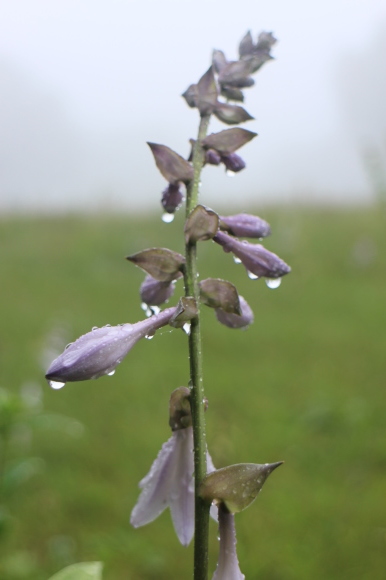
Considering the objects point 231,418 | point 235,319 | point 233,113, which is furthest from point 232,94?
point 231,418

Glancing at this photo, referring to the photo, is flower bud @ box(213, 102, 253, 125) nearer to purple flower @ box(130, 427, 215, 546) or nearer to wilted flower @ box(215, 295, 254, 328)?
wilted flower @ box(215, 295, 254, 328)

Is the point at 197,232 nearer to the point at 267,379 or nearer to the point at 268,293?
the point at 267,379

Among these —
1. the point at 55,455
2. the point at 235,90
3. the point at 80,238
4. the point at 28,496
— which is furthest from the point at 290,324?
the point at 235,90

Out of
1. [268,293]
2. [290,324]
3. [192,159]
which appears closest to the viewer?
[192,159]

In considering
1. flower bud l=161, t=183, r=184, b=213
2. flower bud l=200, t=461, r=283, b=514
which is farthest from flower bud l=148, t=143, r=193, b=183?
flower bud l=200, t=461, r=283, b=514

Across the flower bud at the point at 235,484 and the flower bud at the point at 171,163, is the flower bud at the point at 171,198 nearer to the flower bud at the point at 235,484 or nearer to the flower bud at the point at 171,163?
the flower bud at the point at 171,163

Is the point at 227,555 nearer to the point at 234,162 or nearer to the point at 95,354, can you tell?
the point at 95,354

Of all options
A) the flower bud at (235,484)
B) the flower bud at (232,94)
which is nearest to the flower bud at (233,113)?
the flower bud at (232,94)
